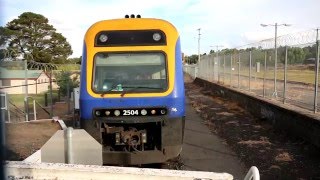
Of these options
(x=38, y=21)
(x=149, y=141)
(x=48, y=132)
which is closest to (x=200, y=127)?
(x=48, y=132)

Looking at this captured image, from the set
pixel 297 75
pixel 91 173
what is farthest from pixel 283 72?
pixel 91 173

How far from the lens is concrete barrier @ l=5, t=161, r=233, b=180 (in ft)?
11.0

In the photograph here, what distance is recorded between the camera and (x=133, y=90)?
288 inches

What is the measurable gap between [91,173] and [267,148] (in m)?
6.22

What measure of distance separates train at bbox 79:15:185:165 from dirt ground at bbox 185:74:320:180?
66.3 inches

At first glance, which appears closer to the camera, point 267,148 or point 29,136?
point 267,148

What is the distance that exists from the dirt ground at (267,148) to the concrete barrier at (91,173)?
12.3ft

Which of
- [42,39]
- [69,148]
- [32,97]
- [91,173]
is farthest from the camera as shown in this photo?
[42,39]

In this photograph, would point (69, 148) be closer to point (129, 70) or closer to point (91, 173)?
point (91, 173)

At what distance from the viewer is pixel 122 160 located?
7312 millimetres

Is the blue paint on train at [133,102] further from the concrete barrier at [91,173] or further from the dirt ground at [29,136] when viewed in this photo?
the concrete barrier at [91,173]

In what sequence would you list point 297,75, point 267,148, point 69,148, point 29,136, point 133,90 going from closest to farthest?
point 69,148 → point 133,90 → point 267,148 → point 29,136 → point 297,75

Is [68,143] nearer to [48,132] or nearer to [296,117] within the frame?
[296,117]

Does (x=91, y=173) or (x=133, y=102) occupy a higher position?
(x=133, y=102)
